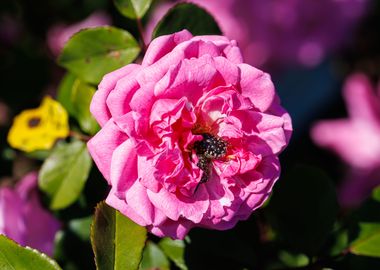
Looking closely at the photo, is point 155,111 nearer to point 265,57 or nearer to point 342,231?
point 342,231

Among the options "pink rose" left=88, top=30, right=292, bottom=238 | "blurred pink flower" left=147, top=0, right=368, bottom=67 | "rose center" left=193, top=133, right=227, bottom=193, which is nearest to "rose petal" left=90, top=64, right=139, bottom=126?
"pink rose" left=88, top=30, right=292, bottom=238

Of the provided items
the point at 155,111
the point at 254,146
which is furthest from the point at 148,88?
the point at 254,146

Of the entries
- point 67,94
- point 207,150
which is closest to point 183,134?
point 207,150

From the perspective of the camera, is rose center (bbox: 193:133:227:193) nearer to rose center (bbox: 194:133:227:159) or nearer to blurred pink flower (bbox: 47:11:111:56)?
rose center (bbox: 194:133:227:159)

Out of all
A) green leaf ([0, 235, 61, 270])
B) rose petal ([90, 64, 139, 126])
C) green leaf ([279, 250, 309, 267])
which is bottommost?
green leaf ([279, 250, 309, 267])

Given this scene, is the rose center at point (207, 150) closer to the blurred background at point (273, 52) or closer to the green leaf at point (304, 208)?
the green leaf at point (304, 208)

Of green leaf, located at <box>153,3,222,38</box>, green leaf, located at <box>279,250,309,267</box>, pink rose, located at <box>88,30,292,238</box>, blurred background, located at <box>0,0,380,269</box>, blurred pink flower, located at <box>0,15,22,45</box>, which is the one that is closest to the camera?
pink rose, located at <box>88,30,292,238</box>

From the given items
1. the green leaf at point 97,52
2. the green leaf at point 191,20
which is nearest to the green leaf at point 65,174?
the green leaf at point 97,52
